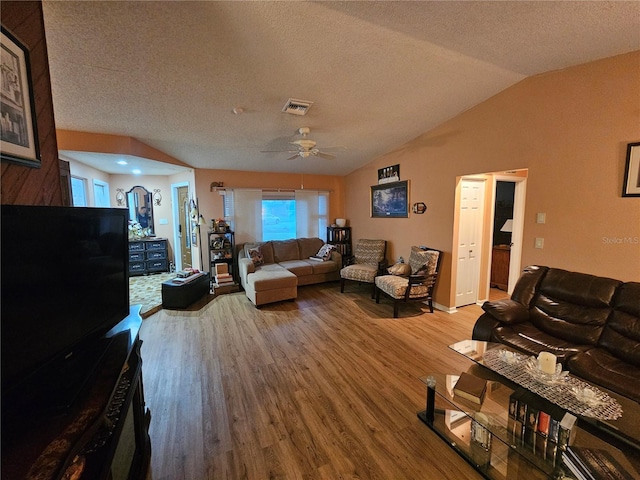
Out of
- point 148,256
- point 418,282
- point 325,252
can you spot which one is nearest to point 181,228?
point 148,256

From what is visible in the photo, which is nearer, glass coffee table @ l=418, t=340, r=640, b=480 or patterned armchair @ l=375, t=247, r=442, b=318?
glass coffee table @ l=418, t=340, r=640, b=480

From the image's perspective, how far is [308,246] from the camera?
5953 millimetres

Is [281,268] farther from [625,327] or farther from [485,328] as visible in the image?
[625,327]

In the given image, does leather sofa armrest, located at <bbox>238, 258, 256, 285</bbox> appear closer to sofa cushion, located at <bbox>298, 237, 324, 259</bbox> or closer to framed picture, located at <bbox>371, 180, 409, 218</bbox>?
sofa cushion, located at <bbox>298, 237, 324, 259</bbox>

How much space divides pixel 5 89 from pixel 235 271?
4.57 metres

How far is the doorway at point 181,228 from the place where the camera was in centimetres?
600

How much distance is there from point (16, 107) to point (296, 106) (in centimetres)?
229

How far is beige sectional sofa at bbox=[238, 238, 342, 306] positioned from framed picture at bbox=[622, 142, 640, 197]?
3953 millimetres

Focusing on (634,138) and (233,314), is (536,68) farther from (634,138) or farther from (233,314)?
(233,314)

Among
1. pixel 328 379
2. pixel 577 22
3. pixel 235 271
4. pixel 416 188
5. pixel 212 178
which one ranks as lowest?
pixel 328 379

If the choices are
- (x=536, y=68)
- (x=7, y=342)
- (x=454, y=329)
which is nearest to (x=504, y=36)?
(x=536, y=68)

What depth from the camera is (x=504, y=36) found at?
84.8 inches

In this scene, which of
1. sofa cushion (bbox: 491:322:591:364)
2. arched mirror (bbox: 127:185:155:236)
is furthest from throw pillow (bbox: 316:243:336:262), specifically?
arched mirror (bbox: 127:185:155:236)

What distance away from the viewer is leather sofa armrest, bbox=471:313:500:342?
2533mm
